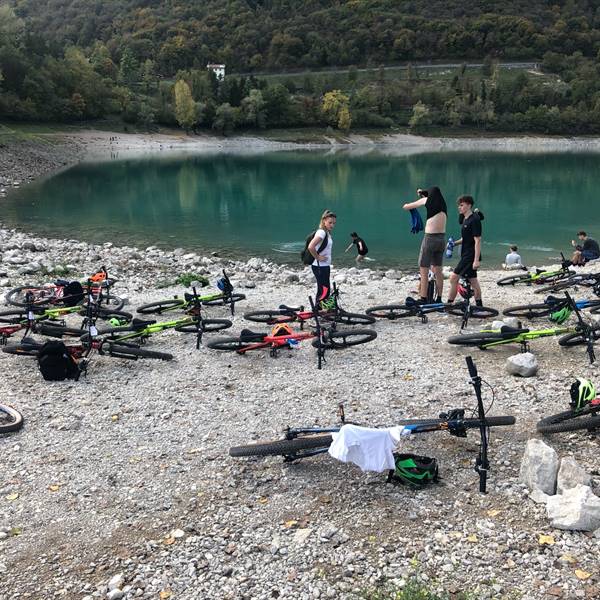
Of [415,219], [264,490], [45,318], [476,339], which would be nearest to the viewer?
[264,490]

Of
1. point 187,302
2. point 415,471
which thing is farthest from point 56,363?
point 415,471

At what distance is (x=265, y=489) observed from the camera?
251 inches

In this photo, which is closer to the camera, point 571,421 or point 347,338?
point 571,421

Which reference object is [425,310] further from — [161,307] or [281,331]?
[161,307]

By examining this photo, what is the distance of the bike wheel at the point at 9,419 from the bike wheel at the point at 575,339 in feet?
27.9

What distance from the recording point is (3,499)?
6.27 m

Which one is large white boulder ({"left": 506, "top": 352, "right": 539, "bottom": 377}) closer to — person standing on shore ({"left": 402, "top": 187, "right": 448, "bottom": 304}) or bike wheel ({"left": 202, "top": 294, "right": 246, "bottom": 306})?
person standing on shore ({"left": 402, "top": 187, "right": 448, "bottom": 304})

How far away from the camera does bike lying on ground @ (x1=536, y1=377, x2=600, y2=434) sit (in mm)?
6898

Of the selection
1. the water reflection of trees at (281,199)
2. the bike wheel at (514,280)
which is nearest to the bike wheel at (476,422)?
the bike wheel at (514,280)

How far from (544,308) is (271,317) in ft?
18.3

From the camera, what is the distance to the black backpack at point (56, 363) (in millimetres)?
9266

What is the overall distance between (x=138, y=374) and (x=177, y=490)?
3.60 meters

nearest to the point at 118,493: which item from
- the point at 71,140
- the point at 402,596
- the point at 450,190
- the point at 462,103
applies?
the point at 402,596

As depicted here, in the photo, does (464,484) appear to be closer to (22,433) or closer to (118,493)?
(118,493)
